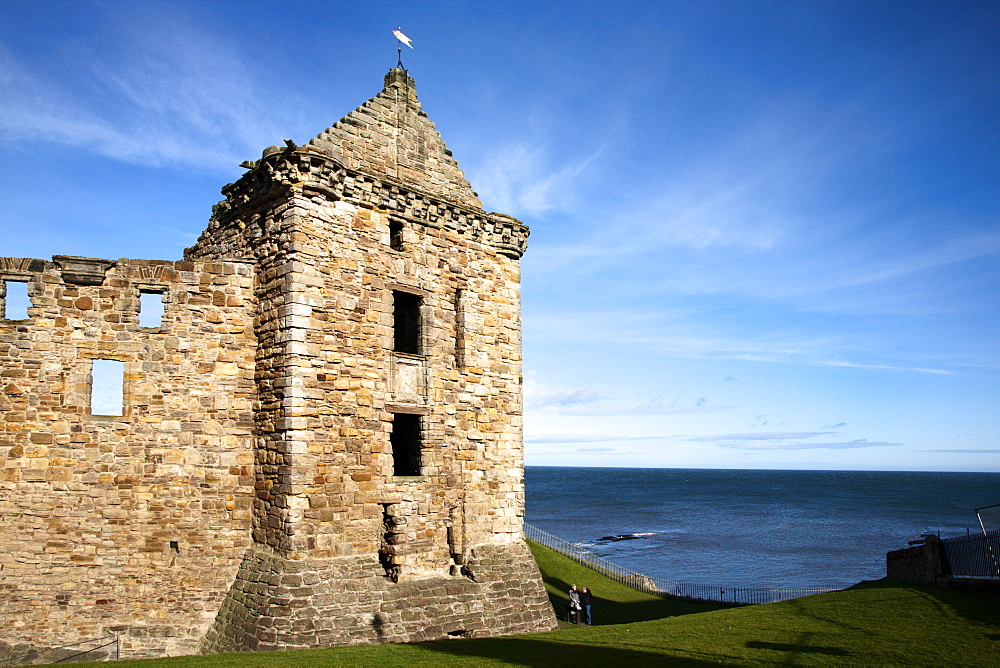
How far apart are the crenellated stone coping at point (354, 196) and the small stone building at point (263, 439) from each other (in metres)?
0.05

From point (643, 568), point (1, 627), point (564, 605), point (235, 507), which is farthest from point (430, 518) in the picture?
point (643, 568)

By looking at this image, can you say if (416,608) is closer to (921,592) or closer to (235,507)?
(235,507)

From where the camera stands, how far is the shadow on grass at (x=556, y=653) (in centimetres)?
976

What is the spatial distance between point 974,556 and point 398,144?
14539mm

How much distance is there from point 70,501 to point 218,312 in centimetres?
385

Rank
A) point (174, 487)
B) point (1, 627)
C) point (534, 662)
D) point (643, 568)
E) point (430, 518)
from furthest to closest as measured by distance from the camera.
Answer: point (643, 568), point (430, 518), point (174, 487), point (1, 627), point (534, 662)

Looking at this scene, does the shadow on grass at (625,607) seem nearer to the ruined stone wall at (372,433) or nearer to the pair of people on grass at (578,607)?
the pair of people on grass at (578,607)

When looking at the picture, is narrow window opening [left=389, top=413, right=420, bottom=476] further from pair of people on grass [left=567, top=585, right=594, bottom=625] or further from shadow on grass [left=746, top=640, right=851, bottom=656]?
pair of people on grass [left=567, top=585, right=594, bottom=625]

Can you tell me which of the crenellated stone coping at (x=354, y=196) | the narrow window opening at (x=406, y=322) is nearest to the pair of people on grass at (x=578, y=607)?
the narrow window opening at (x=406, y=322)

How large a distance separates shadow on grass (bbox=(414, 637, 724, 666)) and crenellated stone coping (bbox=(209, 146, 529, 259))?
8000 millimetres

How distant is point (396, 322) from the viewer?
15.2 meters

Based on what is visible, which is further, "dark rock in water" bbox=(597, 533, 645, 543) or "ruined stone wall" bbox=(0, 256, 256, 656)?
"dark rock in water" bbox=(597, 533, 645, 543)

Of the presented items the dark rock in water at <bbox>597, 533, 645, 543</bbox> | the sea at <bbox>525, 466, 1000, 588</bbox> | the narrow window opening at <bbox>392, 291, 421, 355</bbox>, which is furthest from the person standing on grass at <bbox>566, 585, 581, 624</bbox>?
the dark rock in water at <bbox>597, 533, 645, 543</bbox>

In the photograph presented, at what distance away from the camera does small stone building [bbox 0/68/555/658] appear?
37.4 ft
